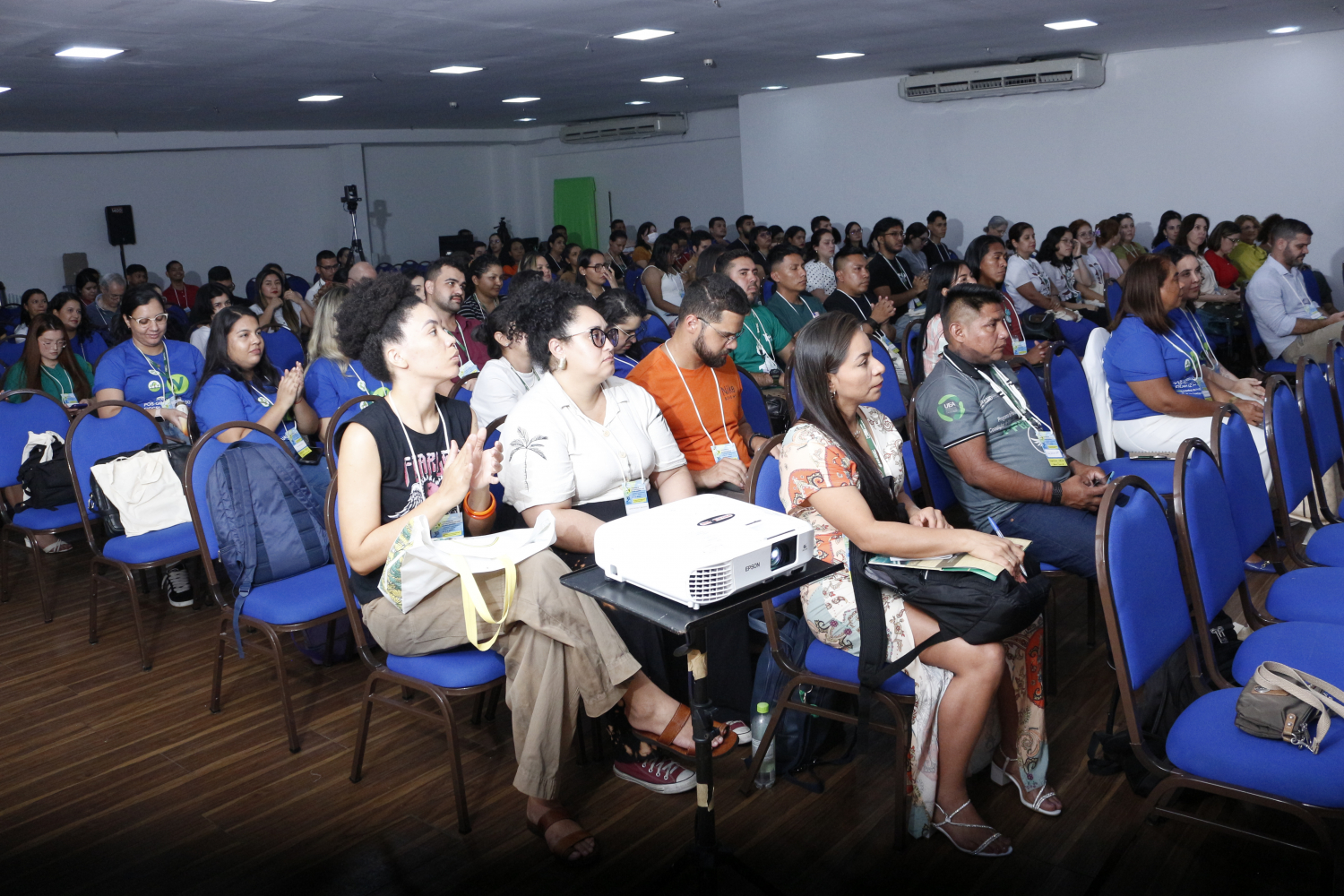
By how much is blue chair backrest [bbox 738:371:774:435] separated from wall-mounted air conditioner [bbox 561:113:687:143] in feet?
36.5

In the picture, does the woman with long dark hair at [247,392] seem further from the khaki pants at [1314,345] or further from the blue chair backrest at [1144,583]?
the khaki pants at [1314,345]

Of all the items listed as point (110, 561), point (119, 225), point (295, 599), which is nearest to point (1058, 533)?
point (295, 599)

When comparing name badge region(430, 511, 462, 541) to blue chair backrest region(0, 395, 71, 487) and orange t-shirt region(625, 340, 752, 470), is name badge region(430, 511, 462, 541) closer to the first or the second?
orange t-shirt region(625, 340, 752, 470)

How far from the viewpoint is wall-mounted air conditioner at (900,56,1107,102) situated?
9.30 meters

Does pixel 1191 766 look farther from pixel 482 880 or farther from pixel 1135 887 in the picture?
pixel 482 880

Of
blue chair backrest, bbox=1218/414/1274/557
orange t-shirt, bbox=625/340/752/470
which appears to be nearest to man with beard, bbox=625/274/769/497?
orange t-shirt, bbox=625/340/752/470

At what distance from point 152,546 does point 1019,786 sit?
2649 millimetres

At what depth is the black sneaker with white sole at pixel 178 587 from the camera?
3760mm

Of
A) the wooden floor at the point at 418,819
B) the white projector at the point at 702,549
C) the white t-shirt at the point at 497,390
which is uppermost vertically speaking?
the white t-shirt at the point at 497,390

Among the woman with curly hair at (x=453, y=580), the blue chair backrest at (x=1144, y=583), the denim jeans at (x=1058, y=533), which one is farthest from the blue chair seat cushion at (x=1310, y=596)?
the woman with curly hair at (x=453, y=580)

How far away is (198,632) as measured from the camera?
3510mm

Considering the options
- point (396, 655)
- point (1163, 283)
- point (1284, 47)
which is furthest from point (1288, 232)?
point (396, 655)

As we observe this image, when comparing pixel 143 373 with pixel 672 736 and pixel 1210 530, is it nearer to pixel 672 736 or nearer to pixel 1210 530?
pixel 672 736

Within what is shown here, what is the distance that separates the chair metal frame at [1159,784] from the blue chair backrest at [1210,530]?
0.21m
